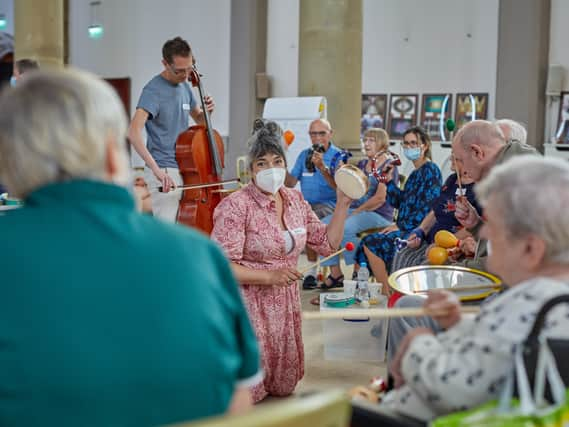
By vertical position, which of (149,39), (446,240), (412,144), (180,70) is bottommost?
(446,240)

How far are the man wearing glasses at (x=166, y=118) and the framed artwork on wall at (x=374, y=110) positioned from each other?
5593 millimetres

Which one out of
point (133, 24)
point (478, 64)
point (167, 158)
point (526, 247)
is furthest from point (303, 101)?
point (526, 247)

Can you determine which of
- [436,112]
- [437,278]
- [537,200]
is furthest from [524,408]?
[436,112]

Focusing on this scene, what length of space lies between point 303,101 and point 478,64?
2.67 meters

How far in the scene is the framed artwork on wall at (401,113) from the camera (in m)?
10.4

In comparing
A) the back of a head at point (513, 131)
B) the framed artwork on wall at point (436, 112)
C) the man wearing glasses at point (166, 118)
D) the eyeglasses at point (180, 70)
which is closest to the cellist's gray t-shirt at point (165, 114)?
the man wearing glasses at point (166, 118)

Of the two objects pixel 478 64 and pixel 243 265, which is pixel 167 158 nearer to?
pixel 243 265

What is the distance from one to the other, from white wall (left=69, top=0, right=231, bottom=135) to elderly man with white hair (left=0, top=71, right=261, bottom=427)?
9.85 meters

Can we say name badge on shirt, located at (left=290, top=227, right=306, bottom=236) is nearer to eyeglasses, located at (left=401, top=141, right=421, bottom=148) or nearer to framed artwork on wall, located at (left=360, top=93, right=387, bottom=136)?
eyeglasses, located at (left=401, top=141, right=421, bottom=148)

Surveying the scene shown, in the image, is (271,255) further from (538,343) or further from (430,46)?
(430,46)

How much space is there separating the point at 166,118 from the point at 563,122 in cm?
571

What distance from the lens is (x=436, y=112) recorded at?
1020cm

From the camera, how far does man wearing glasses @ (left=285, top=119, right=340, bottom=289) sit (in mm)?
6434

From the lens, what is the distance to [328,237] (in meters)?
3.76
